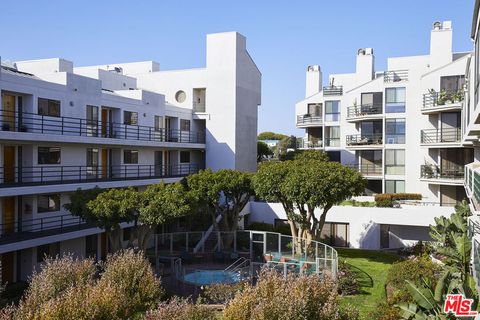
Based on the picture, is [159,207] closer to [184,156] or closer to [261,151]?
[184,156]

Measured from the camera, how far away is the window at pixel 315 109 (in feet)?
168

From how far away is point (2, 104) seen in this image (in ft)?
81.3

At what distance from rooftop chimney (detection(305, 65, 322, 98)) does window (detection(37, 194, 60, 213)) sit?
36.2 meters

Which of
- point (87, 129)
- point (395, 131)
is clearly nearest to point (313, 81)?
point (395, 131)

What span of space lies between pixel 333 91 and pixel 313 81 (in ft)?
26.6

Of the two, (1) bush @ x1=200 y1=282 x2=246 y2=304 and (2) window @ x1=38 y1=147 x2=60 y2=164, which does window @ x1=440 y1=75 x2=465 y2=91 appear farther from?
(2) window @ x1=38 y1=147 x2=60 y2=164

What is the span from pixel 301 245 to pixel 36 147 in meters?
16.2

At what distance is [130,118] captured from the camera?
115ft

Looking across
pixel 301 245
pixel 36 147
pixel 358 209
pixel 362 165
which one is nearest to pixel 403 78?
pixel 362 165

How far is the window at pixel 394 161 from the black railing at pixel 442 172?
9.84 feet

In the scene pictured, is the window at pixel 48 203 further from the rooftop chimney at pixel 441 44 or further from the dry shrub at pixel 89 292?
the rooftop chimney at pixel 441 44

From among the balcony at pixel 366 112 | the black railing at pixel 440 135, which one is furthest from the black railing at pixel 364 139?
the black railing at pixel 440 135

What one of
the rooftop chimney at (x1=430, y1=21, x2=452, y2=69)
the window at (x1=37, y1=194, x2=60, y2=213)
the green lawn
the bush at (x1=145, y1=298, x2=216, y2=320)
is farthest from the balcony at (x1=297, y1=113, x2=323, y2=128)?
the bush at (x1=145, y1=298, x2=216, y2=320)

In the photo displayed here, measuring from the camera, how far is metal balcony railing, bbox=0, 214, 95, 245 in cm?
2393
